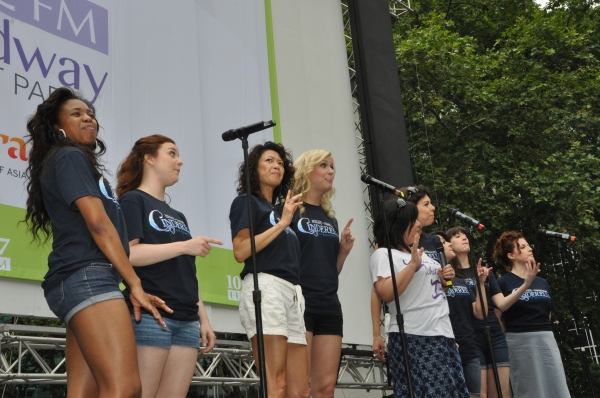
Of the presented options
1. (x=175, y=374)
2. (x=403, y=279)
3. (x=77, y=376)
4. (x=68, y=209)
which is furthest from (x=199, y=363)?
(x=68, y=209)

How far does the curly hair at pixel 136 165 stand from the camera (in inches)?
104

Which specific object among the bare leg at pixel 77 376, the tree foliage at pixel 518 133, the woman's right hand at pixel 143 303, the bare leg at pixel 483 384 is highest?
the tree foliage at pixel 518 133

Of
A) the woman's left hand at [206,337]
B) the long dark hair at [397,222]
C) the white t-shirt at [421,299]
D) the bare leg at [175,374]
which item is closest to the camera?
the bare leg at [175,374]

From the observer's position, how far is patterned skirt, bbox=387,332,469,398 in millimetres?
3037

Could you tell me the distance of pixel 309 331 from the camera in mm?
3018

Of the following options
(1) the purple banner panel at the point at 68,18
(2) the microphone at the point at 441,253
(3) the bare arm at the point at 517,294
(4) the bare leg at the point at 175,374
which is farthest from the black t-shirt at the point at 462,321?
(1) the purple banner panel at the point at 68,18

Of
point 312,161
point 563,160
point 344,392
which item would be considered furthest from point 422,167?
point 312,161

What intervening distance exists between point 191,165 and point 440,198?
6.32 m

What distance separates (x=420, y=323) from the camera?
315cm

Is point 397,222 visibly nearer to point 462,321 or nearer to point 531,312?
point 462,321

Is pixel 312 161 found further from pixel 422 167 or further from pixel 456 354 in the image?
pixel 422 167

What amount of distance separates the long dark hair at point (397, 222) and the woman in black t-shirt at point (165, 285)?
3.89 feet

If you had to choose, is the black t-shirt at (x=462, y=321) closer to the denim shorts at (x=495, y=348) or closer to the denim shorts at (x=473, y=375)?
the denim shorts at (x=473, y=375)

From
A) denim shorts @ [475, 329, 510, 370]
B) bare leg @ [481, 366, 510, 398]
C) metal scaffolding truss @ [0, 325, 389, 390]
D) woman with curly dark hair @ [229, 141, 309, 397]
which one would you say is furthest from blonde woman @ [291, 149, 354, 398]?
bare leg @ [481, 366, 510, 398]
